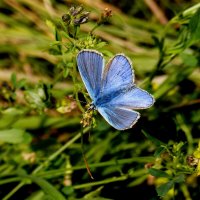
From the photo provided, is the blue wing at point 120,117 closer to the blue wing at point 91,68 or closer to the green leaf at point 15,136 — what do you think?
the blue wing at point 91,68

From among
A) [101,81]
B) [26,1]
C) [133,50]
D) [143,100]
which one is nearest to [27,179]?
[101,81]

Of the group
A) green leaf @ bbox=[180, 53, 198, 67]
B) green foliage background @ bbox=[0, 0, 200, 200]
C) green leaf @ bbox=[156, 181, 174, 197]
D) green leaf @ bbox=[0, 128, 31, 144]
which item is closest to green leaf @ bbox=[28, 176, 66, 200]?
green foliage background @ bbox=[0, 0, 200, 200]

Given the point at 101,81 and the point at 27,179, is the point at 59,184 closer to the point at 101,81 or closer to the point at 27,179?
the point at 27,179

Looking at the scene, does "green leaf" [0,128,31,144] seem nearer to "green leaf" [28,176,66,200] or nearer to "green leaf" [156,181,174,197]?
"green leaf" [28,176,66,200]

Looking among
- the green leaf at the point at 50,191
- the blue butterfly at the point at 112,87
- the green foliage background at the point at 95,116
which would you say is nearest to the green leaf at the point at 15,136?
the green foliage background at the point at 95,116

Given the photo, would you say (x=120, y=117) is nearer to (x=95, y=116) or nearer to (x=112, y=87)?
(x=112, y=87)

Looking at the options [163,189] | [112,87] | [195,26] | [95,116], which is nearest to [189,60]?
[195,26]
